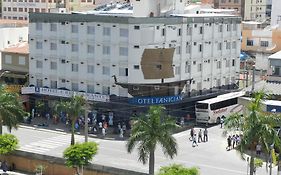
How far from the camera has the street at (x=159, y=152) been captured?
5406 centimetres

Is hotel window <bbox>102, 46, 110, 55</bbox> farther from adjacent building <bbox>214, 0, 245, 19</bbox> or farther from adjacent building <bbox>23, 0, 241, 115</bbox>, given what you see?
adjacent building <bbox>214, 0, 245, 19</bbox>

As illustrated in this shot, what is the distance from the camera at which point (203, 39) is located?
76.5m

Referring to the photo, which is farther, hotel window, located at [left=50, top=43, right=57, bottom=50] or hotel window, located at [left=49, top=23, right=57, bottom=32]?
hotel window, located at [left=50, top=43, right=57, bottom=50]

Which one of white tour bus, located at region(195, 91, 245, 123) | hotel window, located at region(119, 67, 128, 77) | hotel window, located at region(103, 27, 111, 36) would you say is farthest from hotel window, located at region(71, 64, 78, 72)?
white tour bus, located at region(195, 91, 245, 123)

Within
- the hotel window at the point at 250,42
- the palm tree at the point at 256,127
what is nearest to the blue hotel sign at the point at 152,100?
the palm tree at the point at 256,127

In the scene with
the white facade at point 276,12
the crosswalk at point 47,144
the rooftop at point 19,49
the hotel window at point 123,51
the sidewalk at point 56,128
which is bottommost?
the crosswalk at point 47,144

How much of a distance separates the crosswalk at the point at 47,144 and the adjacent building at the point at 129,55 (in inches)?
286

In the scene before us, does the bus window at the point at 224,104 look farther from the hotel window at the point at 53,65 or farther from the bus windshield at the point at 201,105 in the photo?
the hotel window at the point at 53,65

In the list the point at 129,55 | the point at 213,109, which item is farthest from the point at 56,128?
the point at 213,109

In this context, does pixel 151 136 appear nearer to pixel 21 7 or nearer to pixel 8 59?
pixel 8 59

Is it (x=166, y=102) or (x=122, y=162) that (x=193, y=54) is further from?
(x=122, y=162)

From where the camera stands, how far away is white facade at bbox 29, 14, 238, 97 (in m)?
69.3

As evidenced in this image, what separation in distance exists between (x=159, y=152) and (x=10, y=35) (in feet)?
138

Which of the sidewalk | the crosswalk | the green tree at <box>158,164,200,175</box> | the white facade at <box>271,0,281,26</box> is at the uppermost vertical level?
the white facade at <box>271,0,281,26</box>
